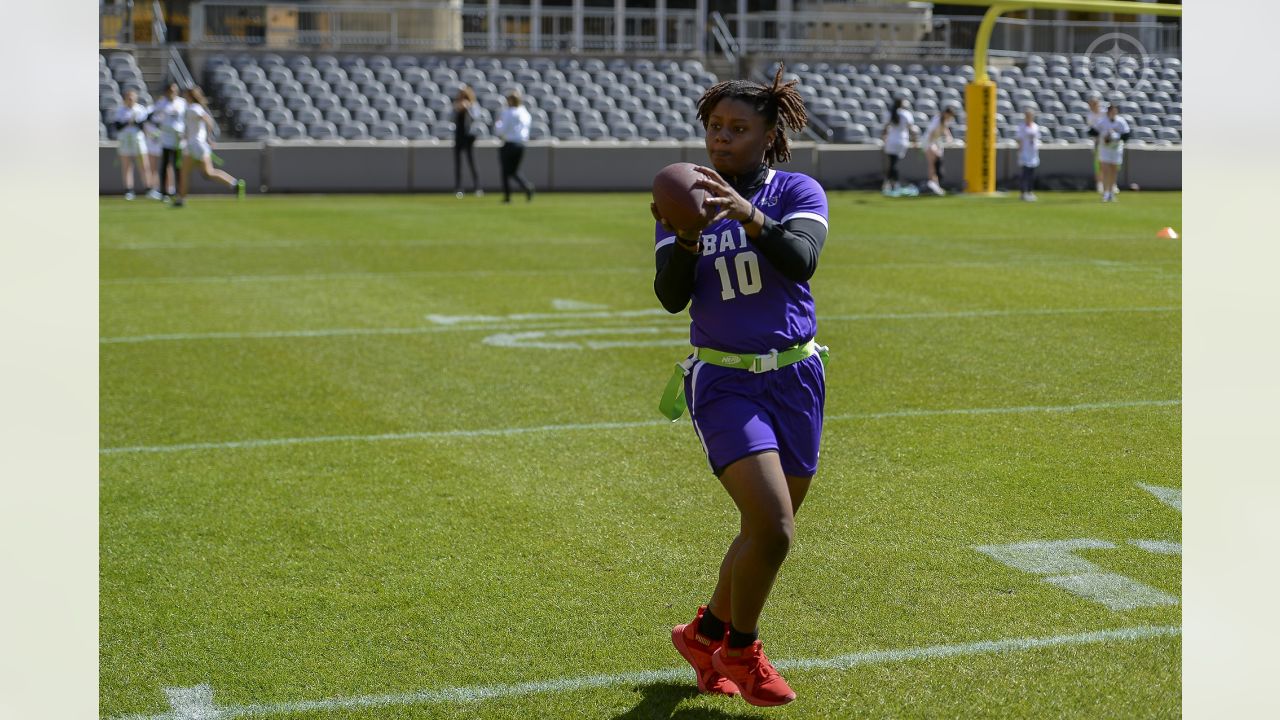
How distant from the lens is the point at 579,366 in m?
9.55

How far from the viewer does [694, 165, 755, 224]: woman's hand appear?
12.5 feet

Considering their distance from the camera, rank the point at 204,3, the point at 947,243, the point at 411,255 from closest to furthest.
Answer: the point at 411,255, the point at 947,243, the point at 204,3

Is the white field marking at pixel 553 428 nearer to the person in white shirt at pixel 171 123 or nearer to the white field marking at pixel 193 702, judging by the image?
the white field marking at pixel 193 702

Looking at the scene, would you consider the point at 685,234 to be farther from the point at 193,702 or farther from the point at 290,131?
the point at 290,131

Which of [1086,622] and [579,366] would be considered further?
[579,366]

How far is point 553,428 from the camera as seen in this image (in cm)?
782

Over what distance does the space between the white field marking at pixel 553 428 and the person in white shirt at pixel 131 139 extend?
17547mm

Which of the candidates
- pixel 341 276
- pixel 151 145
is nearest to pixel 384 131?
pixel 151 145

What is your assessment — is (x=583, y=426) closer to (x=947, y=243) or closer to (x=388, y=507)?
(x=388, y=507)

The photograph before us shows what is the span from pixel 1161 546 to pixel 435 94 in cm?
2736

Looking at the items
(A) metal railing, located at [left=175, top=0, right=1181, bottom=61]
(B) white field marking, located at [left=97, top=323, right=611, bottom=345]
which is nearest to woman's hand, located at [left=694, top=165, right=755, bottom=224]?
(B) white field marking, located at [left=97, top=323, right=611, bottom=345]

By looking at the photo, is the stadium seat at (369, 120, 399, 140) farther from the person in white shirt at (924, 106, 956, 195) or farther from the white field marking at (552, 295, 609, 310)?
the white field marking at (552, 295, 609, 310)

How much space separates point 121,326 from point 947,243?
9.54 metres
